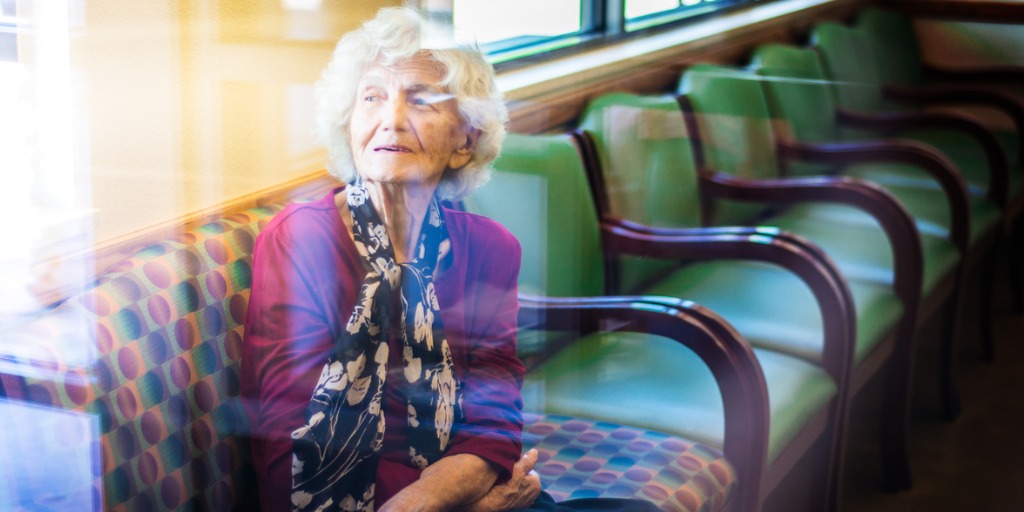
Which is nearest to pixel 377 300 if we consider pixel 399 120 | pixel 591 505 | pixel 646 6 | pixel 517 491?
pixel 399 120

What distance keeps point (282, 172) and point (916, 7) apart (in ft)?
4.14

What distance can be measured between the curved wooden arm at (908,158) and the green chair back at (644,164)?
30 cm

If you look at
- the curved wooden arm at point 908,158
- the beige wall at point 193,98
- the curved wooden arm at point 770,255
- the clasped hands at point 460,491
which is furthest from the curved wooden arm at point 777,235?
the beige wall at point 193,98

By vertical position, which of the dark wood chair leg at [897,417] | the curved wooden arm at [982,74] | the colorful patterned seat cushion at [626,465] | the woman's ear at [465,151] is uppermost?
the curved wooden arm at [982,74]

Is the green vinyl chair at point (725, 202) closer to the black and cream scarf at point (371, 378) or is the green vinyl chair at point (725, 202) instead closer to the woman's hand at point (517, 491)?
the woman's hand at point (517, 491)

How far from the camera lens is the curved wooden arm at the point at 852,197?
203cm

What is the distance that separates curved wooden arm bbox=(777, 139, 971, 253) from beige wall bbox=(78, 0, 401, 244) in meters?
1.33

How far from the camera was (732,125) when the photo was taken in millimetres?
2094

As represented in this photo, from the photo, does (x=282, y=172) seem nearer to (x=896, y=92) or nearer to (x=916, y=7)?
(x=916, y=7)

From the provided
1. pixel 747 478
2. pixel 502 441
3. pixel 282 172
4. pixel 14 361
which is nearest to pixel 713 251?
pixel 747 478

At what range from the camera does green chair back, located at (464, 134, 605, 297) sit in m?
1.25

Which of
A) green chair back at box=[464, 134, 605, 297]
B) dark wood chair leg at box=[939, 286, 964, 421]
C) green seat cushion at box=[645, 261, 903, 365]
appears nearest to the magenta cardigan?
green chair back at box=[464, 134, 605, 297]

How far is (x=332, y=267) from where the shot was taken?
0.99 metres

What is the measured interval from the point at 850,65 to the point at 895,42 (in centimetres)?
15
